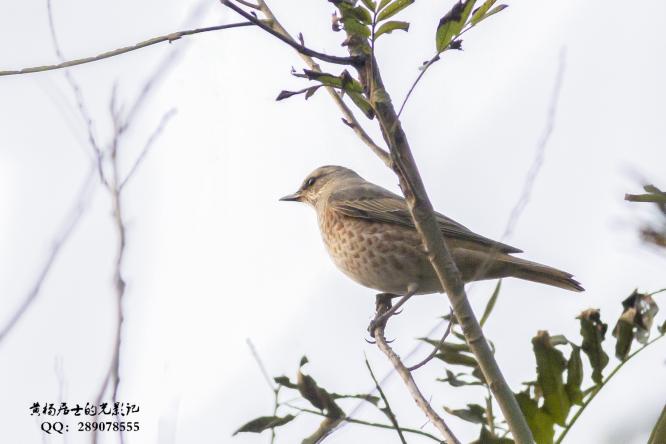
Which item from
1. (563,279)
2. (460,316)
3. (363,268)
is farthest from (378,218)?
(460,316)

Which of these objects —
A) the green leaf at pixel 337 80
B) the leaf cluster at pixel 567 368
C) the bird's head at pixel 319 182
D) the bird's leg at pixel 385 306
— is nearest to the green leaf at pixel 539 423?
the leaf cluster at pixel 567 368

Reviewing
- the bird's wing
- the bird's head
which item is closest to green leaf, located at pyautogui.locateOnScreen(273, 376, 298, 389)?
the bird's wing

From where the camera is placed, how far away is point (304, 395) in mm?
3615

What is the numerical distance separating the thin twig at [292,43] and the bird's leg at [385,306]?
345cm

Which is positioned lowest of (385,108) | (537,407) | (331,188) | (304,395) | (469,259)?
(537,407)

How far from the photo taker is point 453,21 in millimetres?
3170

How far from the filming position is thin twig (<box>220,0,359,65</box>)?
9.31ft

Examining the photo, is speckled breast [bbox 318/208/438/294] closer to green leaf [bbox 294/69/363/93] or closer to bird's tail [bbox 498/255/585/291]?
bird's tail [bbox 498/255/585/291]

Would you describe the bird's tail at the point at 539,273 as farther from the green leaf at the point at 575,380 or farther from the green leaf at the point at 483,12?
the green leaf at the point at 483,12

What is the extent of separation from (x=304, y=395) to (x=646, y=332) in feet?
4.11

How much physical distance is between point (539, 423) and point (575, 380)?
7.8 inches

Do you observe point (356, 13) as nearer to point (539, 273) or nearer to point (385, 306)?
point (539, 273)

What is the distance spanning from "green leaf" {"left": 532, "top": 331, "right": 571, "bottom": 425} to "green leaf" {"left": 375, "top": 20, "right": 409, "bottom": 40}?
121 centimetres

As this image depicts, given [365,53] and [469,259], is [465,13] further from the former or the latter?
[469,259]
